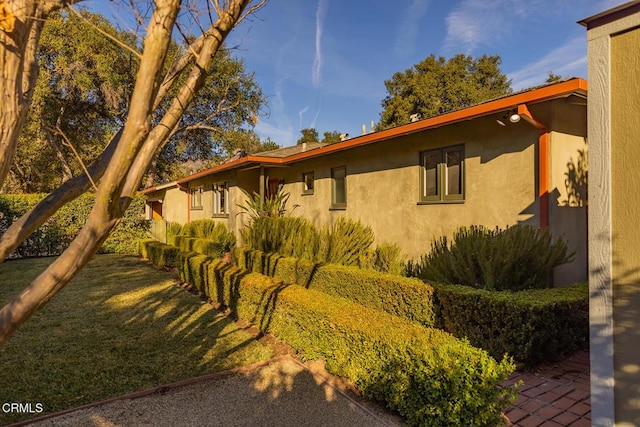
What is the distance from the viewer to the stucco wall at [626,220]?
250cm

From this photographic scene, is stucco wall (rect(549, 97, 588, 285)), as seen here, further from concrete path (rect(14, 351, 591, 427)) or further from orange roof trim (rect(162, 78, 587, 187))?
concrete path (rect(14, 351, 591, 427))

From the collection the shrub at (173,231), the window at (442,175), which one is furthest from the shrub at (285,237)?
the shrub at (173,231)

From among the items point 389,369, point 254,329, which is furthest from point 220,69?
point 389,369

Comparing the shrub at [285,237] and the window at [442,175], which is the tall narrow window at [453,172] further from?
the shrub at [285,237]

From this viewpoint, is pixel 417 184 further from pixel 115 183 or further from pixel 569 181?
pixel 115 183

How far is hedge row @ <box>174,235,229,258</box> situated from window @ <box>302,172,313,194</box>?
3.48 metres

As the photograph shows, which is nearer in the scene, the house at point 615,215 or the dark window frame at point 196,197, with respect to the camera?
the house at point 615,215

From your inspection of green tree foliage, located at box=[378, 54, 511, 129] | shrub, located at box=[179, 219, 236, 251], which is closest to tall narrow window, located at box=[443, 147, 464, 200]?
shrub, located at box=[179, 219, 236, 251]

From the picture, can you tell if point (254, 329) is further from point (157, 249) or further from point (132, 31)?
point (157, 249)

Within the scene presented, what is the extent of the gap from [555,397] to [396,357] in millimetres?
1764

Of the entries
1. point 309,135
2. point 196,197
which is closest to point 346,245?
point 196,197

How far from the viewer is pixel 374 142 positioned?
8.43 metres

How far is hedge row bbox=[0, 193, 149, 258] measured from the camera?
15078 mm

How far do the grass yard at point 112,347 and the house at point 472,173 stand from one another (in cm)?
434
